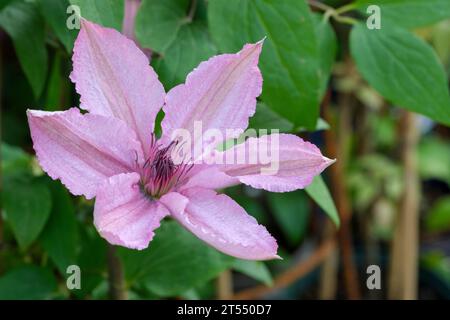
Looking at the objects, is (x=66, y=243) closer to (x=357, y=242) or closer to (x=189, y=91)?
(x=189, y=91)

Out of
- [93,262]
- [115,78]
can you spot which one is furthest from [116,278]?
[115,78]

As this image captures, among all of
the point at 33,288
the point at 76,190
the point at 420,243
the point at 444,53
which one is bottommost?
the point at 420,243

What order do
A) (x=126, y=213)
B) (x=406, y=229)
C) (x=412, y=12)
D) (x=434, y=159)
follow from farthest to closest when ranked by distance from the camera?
(x=434, y=159) → (x=406, y=229) → (x=412, y=12) → (x=126, y=213)

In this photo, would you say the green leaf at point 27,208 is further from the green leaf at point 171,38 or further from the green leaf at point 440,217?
the green leaf at point 440,217

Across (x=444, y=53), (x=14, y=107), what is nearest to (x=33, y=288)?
(x=444, y=53)

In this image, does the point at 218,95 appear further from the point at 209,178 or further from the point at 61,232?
the point at 61,232

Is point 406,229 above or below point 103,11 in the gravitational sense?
below
